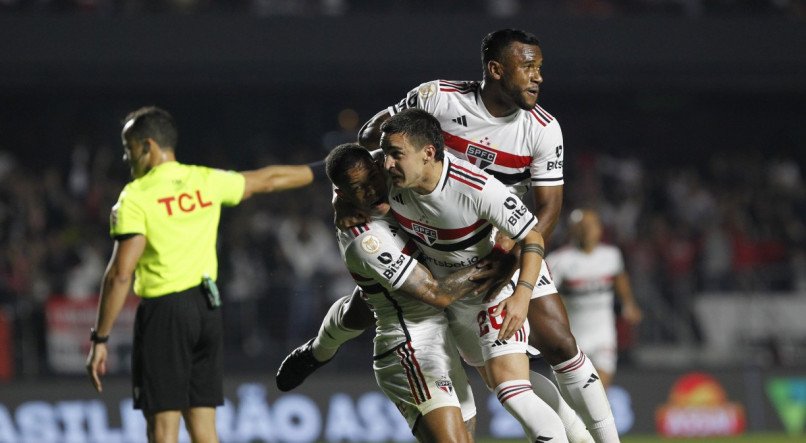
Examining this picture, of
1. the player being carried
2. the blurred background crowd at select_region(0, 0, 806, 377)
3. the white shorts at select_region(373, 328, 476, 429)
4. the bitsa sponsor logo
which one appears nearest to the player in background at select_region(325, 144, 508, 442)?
the white shorts at select_region(373, 328, 476, 429)

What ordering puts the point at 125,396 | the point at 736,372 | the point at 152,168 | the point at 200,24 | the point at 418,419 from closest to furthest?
1. the point at 418,419
2. the point at 152,168
3. the point at 125,396
4. the point at 736,372
5. the point at 200,24

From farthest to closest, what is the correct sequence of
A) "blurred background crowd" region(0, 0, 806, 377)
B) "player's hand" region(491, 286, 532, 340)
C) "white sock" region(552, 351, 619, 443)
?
1. "blurred background crowd" region(0, 0, 806, 377)
2. "white sock" region(552, 351, 619, 443)
3. "player's hand" region(491, 286, 532, 340)

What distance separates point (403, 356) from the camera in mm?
6469

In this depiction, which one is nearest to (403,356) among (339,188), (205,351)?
(339,188)

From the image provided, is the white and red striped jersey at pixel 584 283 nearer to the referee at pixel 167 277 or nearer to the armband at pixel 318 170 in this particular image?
the armband at pixel 318 170

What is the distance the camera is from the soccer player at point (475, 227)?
5.97 m

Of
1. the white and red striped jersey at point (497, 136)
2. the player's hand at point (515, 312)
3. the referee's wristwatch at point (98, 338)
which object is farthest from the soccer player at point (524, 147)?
the referee's wristwatch at point (98, 338)

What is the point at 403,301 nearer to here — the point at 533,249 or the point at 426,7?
the point at 533,249

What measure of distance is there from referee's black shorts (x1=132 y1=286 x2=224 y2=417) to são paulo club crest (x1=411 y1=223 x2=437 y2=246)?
1.59m

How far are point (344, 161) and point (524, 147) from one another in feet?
3.44

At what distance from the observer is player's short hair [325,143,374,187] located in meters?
6.08

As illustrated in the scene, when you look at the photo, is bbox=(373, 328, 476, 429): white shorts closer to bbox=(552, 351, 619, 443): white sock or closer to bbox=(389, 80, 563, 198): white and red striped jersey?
bbox=(552, 351, 619, 443): white sock

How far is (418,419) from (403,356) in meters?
0.33

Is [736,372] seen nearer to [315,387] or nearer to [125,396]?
[315,387]
